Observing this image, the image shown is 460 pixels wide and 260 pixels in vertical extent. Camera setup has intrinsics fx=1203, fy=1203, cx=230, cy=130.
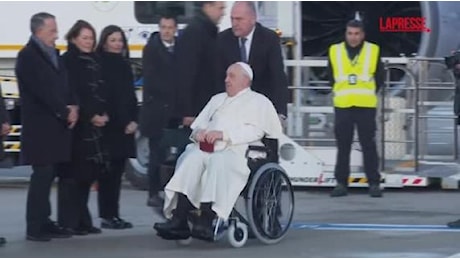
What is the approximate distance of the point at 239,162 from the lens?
29.5ft

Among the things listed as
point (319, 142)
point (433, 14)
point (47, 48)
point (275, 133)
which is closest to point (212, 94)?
point (275, 133)

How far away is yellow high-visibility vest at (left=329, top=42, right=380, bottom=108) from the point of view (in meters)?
12.4

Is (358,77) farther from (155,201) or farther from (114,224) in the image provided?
(114,224)

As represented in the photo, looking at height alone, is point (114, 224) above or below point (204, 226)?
below

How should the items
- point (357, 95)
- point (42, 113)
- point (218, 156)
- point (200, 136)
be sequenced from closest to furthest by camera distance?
1. point (218, 156)
2. point (200, 136)
3. point (42, 113)
4. point (357, 95)

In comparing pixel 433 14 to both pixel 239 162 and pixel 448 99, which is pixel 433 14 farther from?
pixel 239 162

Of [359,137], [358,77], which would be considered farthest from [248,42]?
[359,137]

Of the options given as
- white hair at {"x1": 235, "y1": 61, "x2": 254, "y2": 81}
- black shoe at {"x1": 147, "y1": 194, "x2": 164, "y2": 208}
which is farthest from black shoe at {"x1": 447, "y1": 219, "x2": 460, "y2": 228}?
black shoe at {"x1": 147, "y1": 194, "x2": 164, "y2": 208}

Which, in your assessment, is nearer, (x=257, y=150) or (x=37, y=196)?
(x=257, y=150)

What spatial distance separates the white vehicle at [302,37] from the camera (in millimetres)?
13086

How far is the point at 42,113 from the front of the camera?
9.38 metres

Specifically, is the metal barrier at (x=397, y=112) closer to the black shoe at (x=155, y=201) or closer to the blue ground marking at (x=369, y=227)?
the black shoe at (x=155, y=201)

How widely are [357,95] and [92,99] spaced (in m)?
3.50
